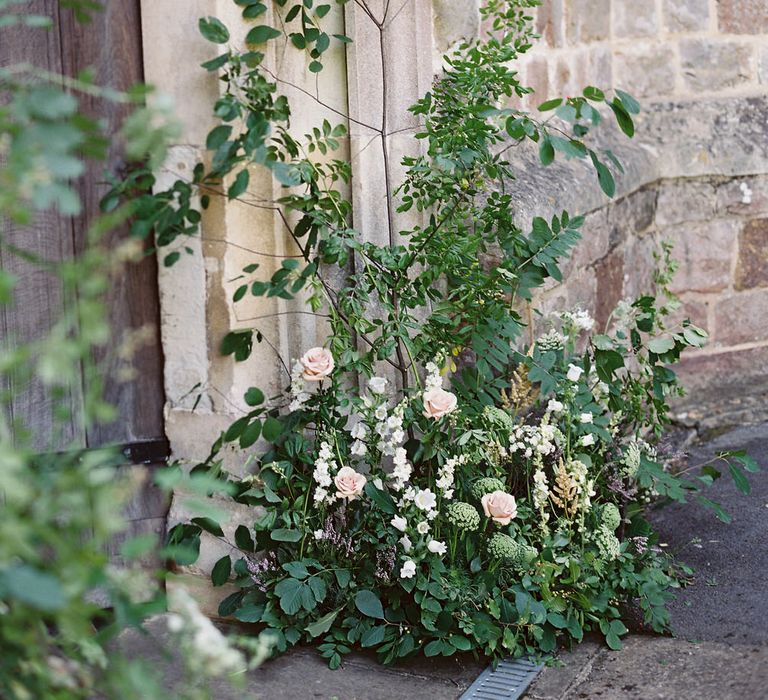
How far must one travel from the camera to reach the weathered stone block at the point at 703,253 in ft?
15.3

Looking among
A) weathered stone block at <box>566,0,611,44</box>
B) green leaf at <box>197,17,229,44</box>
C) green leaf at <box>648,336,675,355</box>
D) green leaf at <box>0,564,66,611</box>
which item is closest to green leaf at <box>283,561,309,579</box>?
green leaf at <box>648,336,675,355</box>

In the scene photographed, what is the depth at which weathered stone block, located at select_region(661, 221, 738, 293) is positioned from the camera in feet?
15.3

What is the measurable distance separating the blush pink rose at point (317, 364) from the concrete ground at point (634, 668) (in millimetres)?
694

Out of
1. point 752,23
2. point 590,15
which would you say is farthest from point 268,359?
point 752,23

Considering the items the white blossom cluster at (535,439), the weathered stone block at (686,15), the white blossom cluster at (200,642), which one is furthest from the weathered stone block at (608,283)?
the white blossom cluster at (200,642)

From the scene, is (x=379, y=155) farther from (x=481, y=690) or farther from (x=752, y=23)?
(x=752, y=23)

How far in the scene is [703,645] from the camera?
2.81 metres

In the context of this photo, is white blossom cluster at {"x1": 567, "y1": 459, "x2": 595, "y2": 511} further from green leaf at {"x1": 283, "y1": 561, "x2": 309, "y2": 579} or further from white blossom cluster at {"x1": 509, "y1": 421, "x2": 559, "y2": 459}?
green leaf at {"x1": 283, "y1": 561, "x2": 309, "y2": 579}

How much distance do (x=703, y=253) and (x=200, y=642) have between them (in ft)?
12.2

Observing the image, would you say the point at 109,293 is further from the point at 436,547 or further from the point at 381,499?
the point at 436,547

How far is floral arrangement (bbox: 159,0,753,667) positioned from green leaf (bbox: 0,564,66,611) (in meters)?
1.56

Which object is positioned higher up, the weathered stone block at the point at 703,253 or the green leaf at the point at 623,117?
the green leaf at the point at 623,117

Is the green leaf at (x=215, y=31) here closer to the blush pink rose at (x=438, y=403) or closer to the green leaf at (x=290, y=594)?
the blush pink rose at (x=438, y=403)

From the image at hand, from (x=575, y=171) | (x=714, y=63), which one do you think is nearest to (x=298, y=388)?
(x=575, y=171)
